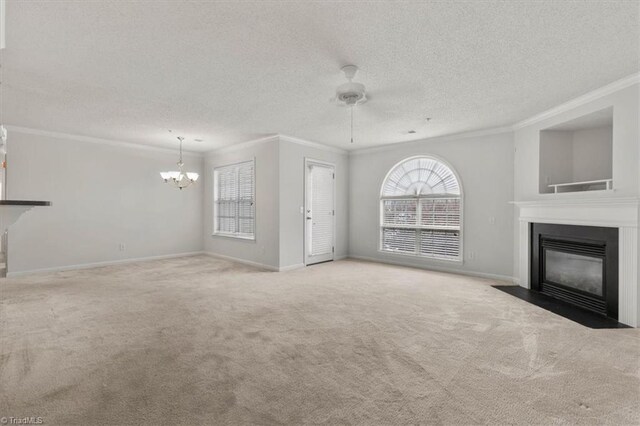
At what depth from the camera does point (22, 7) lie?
201cm

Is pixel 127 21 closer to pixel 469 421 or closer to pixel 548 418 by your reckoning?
pixel 469 421

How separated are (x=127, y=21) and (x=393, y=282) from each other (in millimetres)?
4449

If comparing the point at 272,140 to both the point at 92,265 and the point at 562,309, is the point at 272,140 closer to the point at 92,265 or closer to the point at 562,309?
the point at 92,265

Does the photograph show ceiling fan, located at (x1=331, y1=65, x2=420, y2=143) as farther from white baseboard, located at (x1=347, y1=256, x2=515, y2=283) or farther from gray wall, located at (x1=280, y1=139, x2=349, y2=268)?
white baseboard, located at (x1=347, y1=256, x2=515, y2=283)

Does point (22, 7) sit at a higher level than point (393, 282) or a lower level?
higher

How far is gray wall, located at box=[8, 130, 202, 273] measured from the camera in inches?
202

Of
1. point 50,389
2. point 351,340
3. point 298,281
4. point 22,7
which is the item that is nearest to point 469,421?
point 351,340

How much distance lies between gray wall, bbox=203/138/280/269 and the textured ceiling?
1382mm

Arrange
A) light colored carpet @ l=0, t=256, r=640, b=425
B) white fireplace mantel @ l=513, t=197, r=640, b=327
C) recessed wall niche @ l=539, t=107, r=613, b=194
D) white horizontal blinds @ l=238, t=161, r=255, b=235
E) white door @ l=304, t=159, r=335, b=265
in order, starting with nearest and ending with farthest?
1. light colored carpet @ l=0, t=256, r=640, b=425
2. white fireplace mantel @ l=513, t=197, r=640, b=327
3. recessed wall niche @ l=539, t=107, r=613, b=194
4. white door @ l=304, t=159, r=335, b=265
5. white horizontal blinds @ l=238, t=161, r=255, b=235

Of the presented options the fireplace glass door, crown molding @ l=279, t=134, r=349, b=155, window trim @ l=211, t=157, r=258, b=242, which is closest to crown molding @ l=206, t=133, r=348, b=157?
crown molding @ l=279, t=134, r=349, b=155

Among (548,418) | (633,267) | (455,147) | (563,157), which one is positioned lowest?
(548,418)

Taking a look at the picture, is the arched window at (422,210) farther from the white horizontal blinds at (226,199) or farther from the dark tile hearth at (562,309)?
the white horizontal blinds at (226,199)

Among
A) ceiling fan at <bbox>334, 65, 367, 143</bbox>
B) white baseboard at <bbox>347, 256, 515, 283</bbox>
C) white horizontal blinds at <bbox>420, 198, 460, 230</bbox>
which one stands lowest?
white baseboard at <bbox>347, 256, 515, 283</bbox>

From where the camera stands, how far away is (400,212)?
20.6ft
